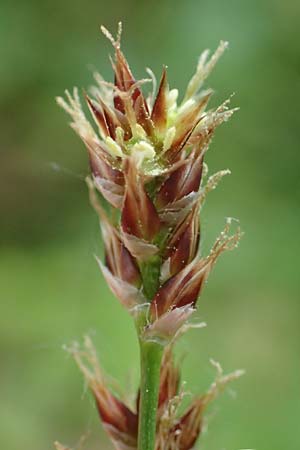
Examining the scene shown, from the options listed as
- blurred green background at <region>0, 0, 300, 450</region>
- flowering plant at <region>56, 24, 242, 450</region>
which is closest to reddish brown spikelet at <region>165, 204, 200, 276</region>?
flowering plant at <region>56, 24, 242, 450</region>

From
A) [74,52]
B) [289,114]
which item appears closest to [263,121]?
[289,114]

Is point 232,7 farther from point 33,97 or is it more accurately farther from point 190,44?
point 33,97

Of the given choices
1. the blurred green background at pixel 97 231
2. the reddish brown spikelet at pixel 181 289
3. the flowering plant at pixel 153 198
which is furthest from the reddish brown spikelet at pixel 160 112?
the blurred green background at pixel 97 231

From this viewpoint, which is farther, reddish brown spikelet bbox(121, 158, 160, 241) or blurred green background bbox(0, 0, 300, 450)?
blurred green background bbox(0, 0, 300, 450)

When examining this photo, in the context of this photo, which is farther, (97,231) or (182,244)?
(97,231)

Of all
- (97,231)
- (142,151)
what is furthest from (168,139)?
(97,231)

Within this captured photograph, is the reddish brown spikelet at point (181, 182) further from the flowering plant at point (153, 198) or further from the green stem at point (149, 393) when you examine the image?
the green stem at point (149, 393)

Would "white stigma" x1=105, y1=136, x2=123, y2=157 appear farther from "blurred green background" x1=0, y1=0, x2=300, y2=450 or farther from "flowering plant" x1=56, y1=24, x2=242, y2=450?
"blurred green background" x1=0, y1=0, x2=300, y2=450

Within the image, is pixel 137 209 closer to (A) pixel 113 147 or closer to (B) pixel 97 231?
(A) pixel 113 147
